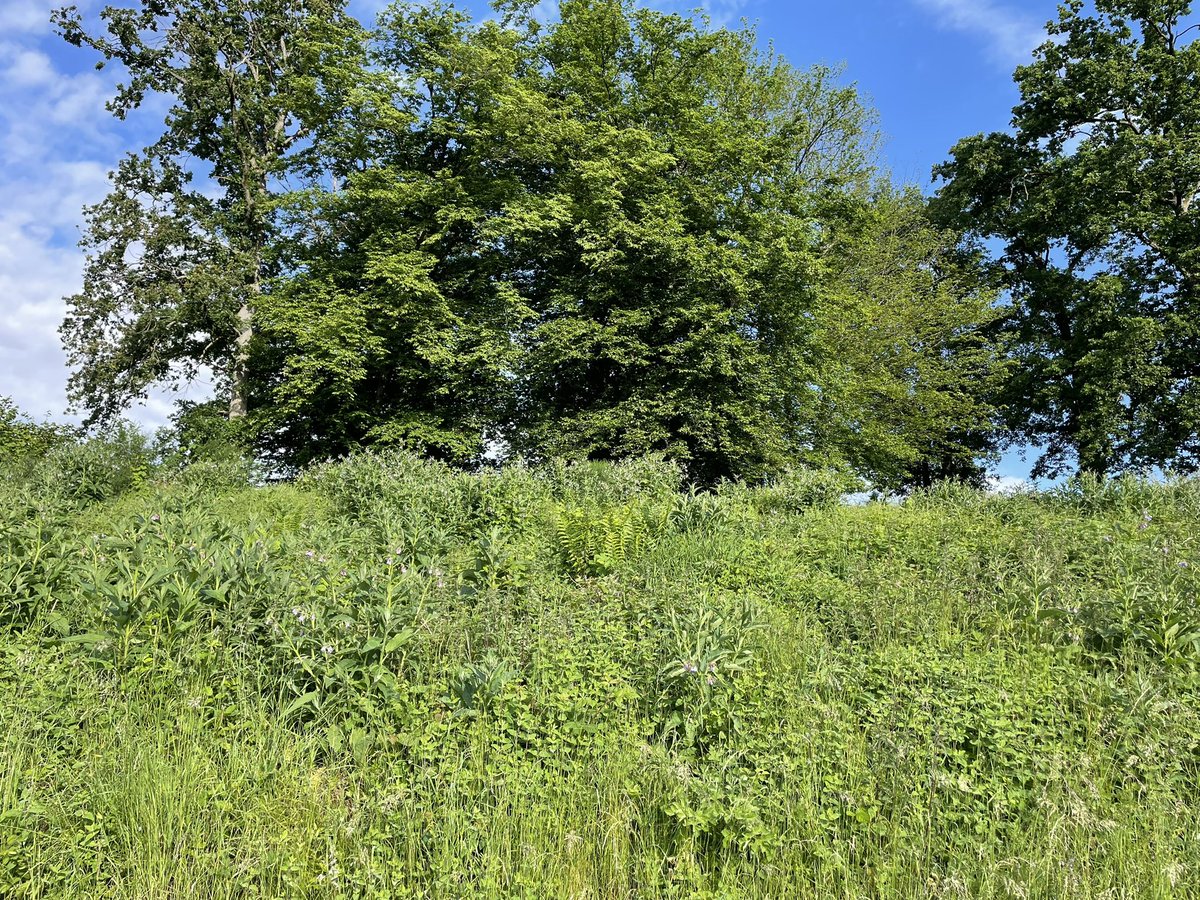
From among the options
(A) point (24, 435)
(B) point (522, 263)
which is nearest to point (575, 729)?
(B) point (522, 263)

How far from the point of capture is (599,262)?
17.8 m

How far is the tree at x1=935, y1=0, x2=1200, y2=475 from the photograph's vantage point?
19.4 m

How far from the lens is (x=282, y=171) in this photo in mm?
21906

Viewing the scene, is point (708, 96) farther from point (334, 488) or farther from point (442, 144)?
point (334, 488)

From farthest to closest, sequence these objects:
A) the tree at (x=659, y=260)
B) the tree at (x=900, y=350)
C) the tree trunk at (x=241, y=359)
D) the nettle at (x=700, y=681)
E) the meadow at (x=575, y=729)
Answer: the tree trunk at (x=241, y=359)
the tree at (x=900, y=350)
the tree at (x=659, y=260)
the nettle at (x=700, y=681)
the meadow at (x=575, y=729)

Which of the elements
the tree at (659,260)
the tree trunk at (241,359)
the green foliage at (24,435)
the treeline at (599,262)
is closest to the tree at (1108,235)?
the treeline at (599,262)

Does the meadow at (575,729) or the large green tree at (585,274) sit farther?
the large green tree at (585,274)

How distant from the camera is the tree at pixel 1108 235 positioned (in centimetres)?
1938

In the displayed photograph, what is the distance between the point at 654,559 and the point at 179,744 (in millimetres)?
3857

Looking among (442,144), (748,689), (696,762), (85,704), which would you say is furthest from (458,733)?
(442,144)

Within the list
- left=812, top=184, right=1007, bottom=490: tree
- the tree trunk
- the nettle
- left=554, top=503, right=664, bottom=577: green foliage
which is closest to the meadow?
the nettle

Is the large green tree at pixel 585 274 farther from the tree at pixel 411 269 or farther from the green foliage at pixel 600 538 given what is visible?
the green foliage at pixel 600 538

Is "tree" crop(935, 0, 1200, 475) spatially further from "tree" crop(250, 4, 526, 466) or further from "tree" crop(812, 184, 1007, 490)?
"tree" crop(250, 4, 526, 466)

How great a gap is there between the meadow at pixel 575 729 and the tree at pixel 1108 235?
18.1 m
